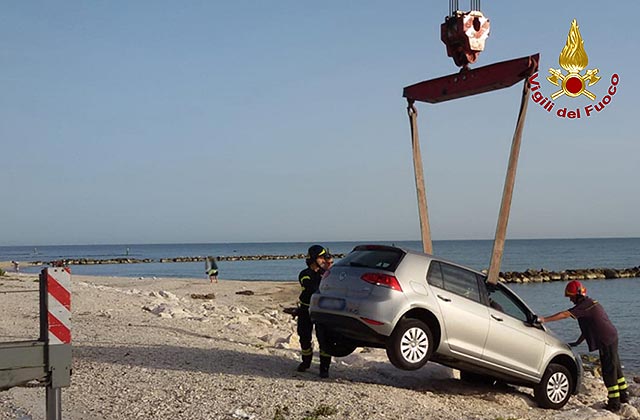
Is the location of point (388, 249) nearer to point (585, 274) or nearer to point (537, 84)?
point (537, 84)

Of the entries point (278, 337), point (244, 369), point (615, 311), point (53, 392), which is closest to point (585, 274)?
point (615, 311)

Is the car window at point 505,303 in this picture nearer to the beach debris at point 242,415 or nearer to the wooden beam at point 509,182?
the wooden beam at point 509,182

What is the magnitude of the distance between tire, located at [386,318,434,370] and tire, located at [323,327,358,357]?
1.13 metres

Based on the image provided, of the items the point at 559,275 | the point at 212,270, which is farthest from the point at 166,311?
the point at 559,275

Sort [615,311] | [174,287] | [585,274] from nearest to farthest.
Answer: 1. [615,311]
2. [174,287]
3. [585,274]

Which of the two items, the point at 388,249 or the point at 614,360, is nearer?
the point at 388,249

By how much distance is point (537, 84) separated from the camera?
32.5 ft

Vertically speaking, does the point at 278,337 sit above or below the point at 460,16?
below

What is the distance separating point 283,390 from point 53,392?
2.94 meters

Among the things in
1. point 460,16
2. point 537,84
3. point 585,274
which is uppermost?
point 460,16

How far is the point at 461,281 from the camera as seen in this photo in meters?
9.53

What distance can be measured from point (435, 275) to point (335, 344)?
5.73 ft

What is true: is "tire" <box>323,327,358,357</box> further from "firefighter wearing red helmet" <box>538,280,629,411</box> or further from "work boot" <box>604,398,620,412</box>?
"work boot" <box>604,398,620,412</box>

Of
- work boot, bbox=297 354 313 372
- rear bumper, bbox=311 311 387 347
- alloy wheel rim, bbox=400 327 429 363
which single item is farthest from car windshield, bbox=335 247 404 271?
work boot, bbox=297 354 313 372
